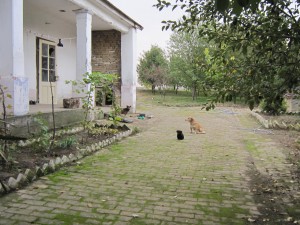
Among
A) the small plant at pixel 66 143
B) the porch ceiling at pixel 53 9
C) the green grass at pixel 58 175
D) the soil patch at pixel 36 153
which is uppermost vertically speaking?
the porch ceiling at pixel 53 9

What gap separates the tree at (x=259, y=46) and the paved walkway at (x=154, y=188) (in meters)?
1.46

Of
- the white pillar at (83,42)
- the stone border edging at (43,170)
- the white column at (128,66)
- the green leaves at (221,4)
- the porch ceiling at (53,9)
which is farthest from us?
the white column at (128,66)

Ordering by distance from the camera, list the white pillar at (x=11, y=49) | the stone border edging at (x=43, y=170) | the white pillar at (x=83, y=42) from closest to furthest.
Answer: the stone border edging at (x=43, y=170), the white pillar at (x=11, y=49), the white pillar at (x=83, y=42)

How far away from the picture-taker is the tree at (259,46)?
3174mm

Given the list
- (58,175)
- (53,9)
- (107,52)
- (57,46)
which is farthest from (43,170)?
(107,52)

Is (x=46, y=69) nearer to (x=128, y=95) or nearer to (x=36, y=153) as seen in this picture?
(x=128, y=95)

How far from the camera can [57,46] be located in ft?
45.7

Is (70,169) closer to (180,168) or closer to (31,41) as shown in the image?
(180,168)

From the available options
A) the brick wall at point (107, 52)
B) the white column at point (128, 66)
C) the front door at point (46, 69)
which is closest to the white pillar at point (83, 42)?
the front door at point (46, 69)

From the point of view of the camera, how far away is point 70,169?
5.36 m

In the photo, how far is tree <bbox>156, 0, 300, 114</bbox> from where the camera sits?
317cm

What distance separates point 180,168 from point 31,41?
9.32 m

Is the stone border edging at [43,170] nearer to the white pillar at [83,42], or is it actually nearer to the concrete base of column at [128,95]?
the white pillar at [83,42]

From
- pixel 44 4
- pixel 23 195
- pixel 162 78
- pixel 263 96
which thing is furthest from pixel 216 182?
pixel 162 78
